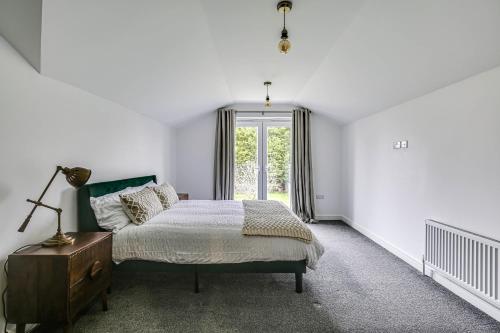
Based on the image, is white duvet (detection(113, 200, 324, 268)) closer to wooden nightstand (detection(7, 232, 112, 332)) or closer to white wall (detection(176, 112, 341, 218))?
wooden nightstand (detection(7, 232, 112, 332))

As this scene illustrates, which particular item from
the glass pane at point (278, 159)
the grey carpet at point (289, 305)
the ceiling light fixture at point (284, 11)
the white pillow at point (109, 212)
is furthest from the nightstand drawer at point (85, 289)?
the glass pane at point (278, 159)

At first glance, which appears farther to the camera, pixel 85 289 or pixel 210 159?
pixel 210 159

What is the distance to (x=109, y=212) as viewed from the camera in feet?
8.25

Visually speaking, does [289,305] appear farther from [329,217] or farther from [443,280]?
[329,217]

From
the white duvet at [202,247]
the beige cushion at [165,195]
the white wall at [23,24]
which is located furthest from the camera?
the beige cushion at [165,195]

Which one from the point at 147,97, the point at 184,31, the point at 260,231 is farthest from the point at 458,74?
the point at 147,97

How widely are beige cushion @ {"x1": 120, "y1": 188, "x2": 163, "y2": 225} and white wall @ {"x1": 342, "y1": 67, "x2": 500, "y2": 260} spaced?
308 cm

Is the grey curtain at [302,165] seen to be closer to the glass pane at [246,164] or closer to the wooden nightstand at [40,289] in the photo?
the glass pane at [246,164]

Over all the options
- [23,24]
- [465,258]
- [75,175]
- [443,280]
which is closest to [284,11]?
[23,24]

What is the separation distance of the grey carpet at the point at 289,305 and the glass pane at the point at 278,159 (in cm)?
264

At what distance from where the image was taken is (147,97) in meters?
3.31

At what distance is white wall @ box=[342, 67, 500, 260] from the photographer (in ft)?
7.09

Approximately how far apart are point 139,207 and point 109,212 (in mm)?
279

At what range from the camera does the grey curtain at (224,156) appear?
5.24 m
